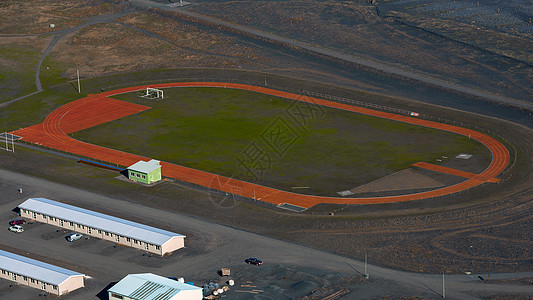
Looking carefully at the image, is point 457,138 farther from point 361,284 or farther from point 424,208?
point 361,284

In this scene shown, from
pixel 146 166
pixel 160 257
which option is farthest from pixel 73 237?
pixel 146 166

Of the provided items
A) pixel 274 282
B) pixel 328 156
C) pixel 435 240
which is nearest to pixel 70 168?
pixel 328 156

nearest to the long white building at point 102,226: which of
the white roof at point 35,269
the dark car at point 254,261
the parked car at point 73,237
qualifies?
the parked car at point 73,237

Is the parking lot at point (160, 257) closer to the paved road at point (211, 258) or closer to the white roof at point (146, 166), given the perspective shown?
the paved road at point (211, 258)

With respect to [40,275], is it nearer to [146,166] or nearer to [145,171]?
[145,171]

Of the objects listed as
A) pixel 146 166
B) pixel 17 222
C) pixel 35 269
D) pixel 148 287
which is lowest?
pixel 17 222

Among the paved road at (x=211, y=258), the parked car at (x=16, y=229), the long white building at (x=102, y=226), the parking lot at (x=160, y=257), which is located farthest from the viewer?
the parked car at (x=16, y=229)
